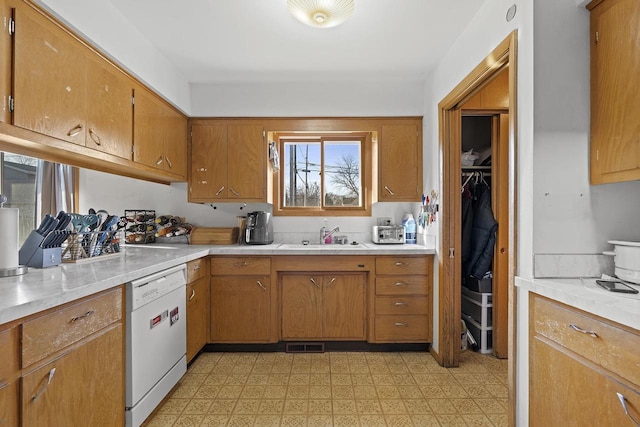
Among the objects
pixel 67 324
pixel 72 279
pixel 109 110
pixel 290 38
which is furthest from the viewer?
pixel 290 38

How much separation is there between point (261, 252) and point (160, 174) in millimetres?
1061

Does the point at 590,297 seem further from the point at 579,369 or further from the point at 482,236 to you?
the point at 482,236

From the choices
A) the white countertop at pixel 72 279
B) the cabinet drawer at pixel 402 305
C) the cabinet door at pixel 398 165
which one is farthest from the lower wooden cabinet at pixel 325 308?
the cabinet door at pixel 398 165

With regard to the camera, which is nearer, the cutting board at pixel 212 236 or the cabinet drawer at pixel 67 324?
the cabinet drawer at pixel 67 324

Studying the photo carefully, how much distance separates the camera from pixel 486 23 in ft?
5.99

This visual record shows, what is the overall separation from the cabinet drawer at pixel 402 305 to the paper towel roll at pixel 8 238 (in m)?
2.37

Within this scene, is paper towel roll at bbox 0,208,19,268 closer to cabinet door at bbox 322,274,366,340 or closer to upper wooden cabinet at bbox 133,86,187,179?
upper wooden cabinet at bbox 133,86,187,179

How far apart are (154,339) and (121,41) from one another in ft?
6.15

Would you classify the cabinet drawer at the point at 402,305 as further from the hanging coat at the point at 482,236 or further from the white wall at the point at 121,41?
the white wall at the point at 121,41

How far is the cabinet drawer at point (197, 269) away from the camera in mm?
2340

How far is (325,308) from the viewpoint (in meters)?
2.71

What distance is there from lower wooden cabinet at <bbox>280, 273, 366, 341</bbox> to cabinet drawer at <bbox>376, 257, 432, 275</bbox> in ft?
0.61

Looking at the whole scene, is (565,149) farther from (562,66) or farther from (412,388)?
(412,388)

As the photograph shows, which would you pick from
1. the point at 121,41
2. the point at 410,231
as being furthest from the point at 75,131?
the point at 410,231
